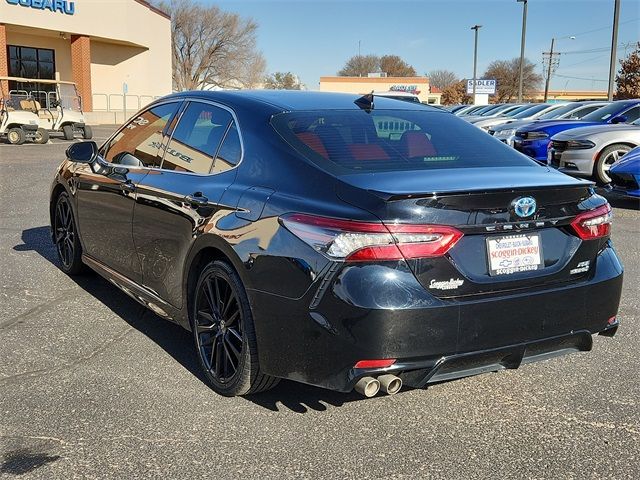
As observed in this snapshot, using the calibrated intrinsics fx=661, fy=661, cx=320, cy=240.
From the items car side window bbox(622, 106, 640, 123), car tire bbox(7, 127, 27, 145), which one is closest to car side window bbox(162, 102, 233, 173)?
car side window bbox(622, 106, 640, 123)

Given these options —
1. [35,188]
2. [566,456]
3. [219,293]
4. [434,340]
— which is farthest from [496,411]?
[35,188]

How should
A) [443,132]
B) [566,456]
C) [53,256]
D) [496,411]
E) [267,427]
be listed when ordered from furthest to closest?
[53,256] → [443,132] → [496,411] → [267,427] → [566,456]

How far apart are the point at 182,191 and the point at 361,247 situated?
4.75 feet

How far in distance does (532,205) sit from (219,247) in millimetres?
1542

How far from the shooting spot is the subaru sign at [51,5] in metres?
32.8

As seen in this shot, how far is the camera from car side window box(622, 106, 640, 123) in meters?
12.8

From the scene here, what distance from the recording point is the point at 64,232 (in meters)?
5.84

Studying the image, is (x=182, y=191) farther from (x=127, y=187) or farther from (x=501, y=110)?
(x=501, y=110)

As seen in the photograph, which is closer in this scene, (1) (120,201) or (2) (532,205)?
(2) (532,205)

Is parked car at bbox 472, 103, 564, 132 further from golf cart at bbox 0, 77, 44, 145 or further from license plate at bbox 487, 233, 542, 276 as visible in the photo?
license plate at bbox 487, 233, 542, 276

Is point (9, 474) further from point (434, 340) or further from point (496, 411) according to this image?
point (496, 411)

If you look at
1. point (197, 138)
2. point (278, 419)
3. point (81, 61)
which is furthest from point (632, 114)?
point (81, 61)

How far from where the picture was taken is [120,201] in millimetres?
4508

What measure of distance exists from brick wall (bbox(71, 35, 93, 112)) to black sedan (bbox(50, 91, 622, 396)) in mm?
35810
